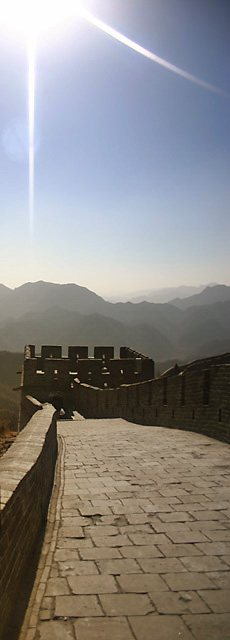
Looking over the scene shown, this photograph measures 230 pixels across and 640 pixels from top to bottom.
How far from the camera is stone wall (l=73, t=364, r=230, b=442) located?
7719 millimetres

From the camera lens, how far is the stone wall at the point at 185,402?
7.72 metres

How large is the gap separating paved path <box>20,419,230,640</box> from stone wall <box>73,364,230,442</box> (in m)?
1.71

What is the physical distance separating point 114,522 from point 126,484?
110cm

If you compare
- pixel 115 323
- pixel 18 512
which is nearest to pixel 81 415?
pixel 18 512

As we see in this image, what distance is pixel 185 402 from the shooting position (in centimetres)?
919

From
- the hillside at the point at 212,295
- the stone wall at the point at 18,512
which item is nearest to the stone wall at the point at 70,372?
the stone wall at the point at 18,512

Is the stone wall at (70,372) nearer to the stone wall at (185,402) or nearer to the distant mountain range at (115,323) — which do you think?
the stone wall at (185,402)

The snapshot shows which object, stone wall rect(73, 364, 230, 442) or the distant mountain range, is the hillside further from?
stone wall rect(73, 364, 230, 442)

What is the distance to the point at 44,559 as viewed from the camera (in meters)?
3.41

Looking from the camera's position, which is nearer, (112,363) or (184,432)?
(184,432)

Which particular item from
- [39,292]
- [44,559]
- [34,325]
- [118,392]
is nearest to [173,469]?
[44,559]

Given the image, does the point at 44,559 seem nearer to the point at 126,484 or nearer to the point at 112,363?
the point at 126,484

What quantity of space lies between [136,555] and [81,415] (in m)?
14.9

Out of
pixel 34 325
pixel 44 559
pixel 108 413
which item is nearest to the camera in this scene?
pixel 44 559
